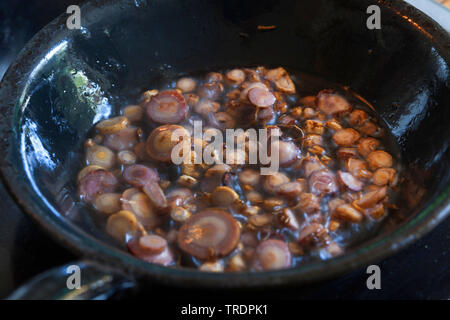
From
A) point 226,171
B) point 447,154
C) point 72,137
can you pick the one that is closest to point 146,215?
point 226,171

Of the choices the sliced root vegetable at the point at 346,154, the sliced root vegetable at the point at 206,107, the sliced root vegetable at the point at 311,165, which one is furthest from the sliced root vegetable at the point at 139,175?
the sliced root vegetable at the point at 346,154

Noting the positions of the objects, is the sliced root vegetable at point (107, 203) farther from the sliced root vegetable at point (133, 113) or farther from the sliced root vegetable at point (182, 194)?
the sliced root vegetable at point (133, 113)

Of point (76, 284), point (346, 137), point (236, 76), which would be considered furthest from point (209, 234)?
point (236, 76)

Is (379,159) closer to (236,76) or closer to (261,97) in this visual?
(261,97)

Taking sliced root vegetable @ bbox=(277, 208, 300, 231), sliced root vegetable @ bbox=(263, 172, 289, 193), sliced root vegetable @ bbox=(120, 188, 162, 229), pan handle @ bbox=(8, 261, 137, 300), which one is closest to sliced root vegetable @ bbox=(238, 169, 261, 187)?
sliced root vegetable @ bbox=(263, 172, 289, 193)

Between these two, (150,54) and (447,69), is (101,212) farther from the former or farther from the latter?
(447,69)

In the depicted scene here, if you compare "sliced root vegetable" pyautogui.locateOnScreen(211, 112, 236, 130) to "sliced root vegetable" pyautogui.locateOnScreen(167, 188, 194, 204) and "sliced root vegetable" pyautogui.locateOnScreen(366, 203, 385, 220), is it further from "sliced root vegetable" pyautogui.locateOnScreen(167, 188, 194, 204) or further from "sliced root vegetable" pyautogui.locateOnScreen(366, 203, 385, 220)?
"sliced root vegetable" pyautogui.locateOnScreen(366, 203, 385, 220)
